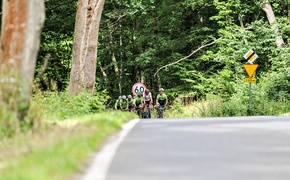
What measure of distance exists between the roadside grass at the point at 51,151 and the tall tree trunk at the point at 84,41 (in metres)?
12.5

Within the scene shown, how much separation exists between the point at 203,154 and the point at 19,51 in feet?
12.8

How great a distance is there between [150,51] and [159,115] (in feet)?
43.0

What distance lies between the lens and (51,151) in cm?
828

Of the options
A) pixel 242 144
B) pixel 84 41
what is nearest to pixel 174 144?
pixel 242 144

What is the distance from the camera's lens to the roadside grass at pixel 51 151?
273 inches

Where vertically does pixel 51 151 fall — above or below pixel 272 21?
below

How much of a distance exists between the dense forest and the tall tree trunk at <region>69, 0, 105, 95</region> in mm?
9598

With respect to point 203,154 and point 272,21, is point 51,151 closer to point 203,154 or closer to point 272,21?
point 203,154

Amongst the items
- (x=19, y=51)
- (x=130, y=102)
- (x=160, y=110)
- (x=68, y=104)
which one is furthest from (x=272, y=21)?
(x=19, y=51)

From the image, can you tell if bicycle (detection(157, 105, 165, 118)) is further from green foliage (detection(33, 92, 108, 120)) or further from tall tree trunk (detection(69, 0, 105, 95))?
green foliage (detection(33, 92, 108, 120))

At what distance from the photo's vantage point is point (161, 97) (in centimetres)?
3111

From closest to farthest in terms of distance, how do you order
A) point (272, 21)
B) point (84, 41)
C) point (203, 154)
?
1. point (203, 154)
2. point (84, 41)
3. point (272, 21)

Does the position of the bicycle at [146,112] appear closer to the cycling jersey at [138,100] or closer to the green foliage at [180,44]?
the cycling jersey at [138,100]

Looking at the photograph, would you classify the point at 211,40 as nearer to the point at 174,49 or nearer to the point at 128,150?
the point at 174,49
